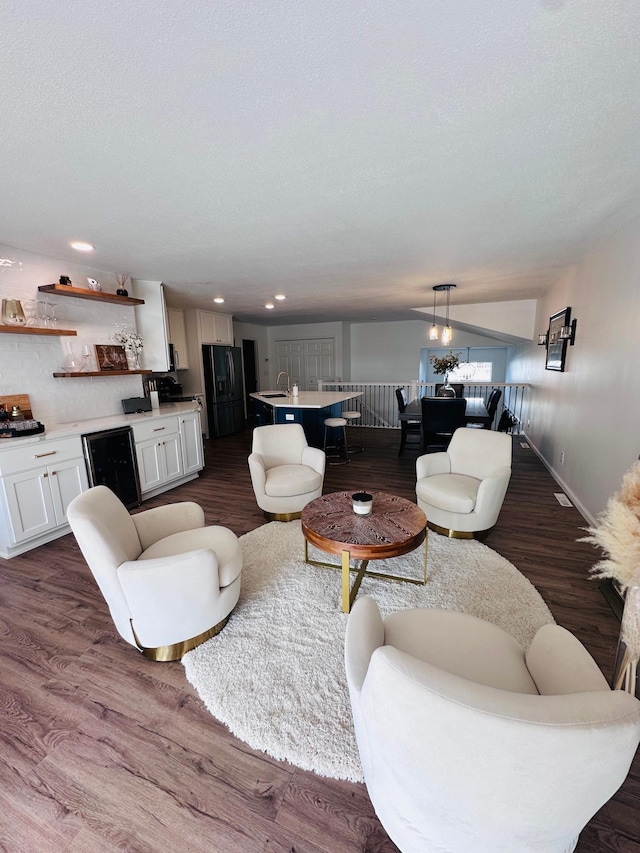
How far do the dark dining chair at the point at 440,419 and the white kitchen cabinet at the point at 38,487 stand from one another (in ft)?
13.1

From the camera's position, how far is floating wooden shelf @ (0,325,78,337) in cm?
306

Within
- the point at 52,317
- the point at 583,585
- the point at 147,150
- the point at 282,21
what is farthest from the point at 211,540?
the point at 52,317

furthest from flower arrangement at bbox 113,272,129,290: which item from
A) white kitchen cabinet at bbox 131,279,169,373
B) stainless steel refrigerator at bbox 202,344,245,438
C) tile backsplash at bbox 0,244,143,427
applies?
stainless steel refrigerator at bbox 202,344,245,438

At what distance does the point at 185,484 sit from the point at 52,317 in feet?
7.47

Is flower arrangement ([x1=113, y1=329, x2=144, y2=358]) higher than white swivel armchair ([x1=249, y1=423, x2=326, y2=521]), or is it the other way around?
flower arrangement ([x1=113, y1=329, x2=144, y2=358])

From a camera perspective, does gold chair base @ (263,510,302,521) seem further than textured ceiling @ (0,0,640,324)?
Yes

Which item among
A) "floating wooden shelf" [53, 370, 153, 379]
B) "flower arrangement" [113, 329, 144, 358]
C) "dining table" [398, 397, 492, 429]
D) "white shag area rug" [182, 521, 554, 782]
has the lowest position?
"white shag area rug" [182, 521, 554, 782]

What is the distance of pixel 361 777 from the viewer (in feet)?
4.39

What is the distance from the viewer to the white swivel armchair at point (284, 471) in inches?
128

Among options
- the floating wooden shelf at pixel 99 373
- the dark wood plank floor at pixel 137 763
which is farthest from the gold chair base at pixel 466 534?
the floating wooden shelf at pixel 99 373

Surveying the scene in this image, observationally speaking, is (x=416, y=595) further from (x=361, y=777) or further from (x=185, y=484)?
(x=185, y=484)

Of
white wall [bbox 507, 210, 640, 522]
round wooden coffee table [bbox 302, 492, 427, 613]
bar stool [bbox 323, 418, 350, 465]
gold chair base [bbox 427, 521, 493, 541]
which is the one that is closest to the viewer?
round wooden coffee table [bbox 302, 492, 427, 613]

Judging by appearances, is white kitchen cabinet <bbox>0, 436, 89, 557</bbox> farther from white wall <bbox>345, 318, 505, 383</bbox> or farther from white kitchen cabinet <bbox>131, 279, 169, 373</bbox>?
white wall <bbox>345, 318, 505, 383</bbox>

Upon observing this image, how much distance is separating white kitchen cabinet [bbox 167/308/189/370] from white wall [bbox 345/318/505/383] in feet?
15.9
